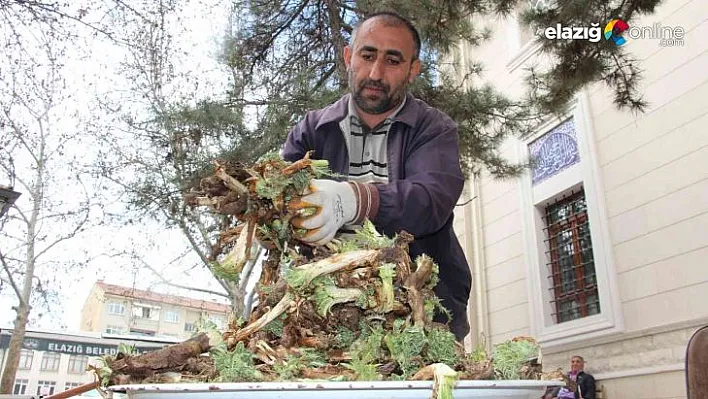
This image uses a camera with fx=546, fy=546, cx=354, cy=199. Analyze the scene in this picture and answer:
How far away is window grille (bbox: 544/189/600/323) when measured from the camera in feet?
21.2

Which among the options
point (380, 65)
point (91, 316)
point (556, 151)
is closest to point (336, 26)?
point (556, 151)

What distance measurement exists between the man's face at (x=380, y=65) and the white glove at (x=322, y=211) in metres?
0.42

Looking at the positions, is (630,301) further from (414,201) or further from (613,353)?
(414,201)

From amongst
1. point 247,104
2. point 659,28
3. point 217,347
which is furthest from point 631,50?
point 217,347

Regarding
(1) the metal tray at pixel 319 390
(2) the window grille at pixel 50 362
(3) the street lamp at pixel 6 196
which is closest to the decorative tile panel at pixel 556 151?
(3) the street lamp at pixel 6 196

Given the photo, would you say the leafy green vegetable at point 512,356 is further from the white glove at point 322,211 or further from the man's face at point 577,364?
the man's face at point 577,364

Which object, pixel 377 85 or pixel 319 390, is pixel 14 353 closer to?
pixel 377 85

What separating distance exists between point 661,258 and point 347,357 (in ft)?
19.3

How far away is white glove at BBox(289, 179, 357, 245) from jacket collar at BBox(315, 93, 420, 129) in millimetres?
407

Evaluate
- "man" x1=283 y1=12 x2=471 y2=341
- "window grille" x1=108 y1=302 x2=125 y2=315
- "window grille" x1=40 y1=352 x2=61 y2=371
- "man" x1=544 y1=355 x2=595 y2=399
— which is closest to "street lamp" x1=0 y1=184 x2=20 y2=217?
"man" x1=283 y1=12 x2=471 y2=341

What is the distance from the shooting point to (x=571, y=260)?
22.1ft

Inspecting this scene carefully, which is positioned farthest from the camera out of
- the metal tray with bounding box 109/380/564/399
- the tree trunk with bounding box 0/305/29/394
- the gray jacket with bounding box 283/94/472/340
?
the tree trunk with bounding box 0/305/29/394

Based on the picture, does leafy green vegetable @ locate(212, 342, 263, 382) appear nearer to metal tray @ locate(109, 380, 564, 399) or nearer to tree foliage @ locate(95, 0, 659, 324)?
metal tray @ locate(109, 380, 564, 399)

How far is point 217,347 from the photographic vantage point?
67 centimetres
